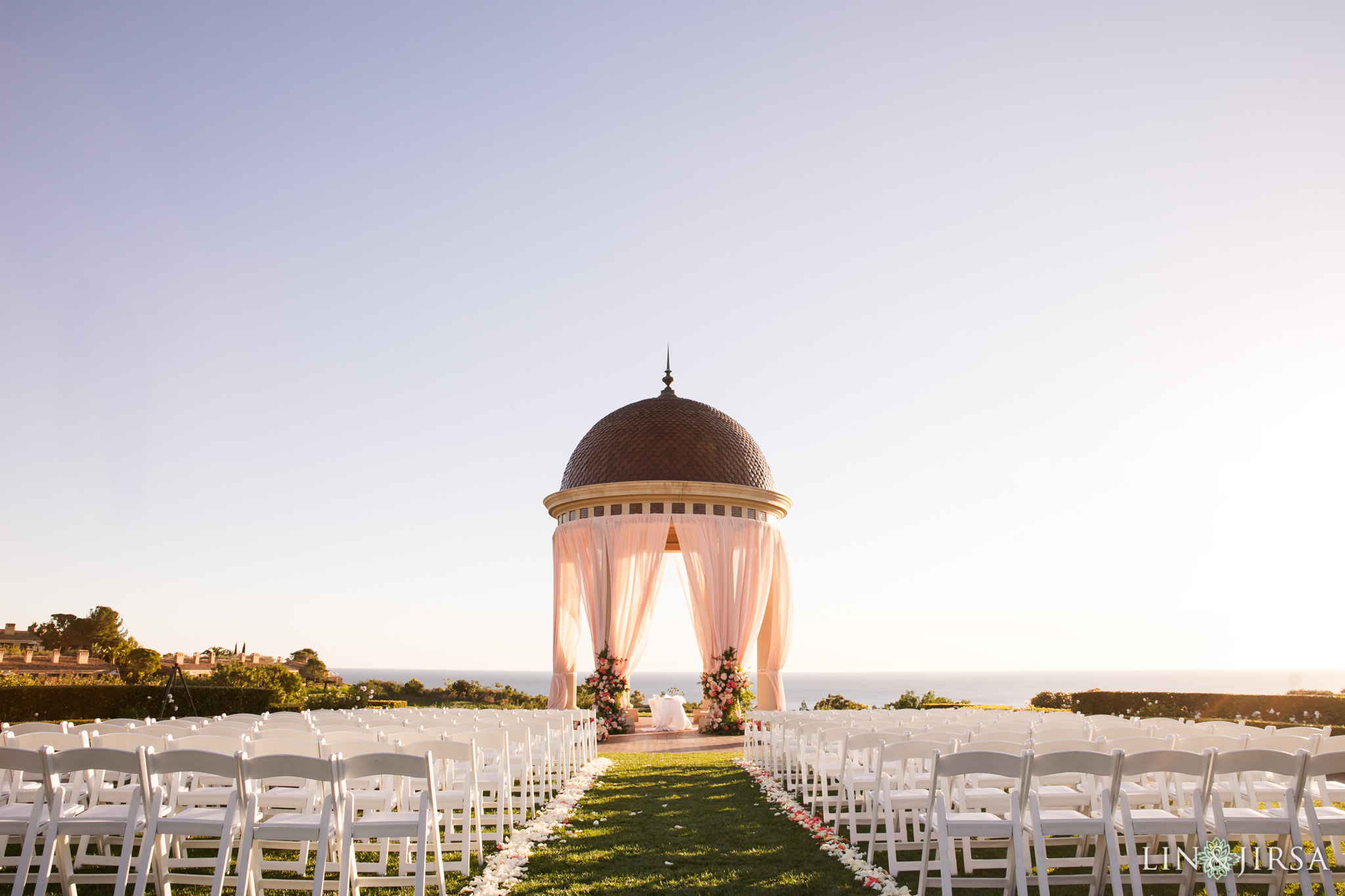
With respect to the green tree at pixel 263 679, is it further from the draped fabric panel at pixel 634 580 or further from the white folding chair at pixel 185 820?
the white folding chair at pixel 185 820

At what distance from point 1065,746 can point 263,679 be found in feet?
76.6

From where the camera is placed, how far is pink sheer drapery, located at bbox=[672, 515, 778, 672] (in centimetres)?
2011

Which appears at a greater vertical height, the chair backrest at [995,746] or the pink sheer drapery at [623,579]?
the pink sheer drapery at [623,579]

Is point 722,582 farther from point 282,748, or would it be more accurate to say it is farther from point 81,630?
point 81,630

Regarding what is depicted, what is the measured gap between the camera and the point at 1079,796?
6.34 m

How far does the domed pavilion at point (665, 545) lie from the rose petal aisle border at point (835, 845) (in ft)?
29.4

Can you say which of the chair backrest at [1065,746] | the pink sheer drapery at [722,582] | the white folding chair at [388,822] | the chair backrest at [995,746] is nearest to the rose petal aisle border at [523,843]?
the white folding chair at [388,822]

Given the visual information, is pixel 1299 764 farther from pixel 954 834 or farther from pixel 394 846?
pixel 394 846

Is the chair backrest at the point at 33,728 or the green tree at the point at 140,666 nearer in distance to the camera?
the chair backrest at the point at 33,728

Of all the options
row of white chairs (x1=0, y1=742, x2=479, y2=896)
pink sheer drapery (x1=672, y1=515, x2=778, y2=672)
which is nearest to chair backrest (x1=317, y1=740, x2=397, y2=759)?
row of white chairs (x1=0, y1=742, x2=479, y2=896)

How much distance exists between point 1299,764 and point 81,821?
24.4 ft

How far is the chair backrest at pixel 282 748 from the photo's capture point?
589 cm

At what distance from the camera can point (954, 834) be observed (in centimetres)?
565

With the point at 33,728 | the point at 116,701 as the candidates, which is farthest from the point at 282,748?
the point at 116,701
